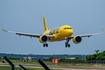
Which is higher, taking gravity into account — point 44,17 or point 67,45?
point 44,17

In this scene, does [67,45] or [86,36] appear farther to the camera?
[86,36]

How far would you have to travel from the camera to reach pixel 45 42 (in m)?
81.4

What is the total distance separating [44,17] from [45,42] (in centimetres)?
3968

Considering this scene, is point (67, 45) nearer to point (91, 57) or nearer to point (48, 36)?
point (48, 36)

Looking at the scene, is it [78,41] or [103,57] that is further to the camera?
[103,57]

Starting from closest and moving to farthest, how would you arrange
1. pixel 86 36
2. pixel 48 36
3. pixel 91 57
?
pixel 48 36
pixel 86 36
pixel 91 57

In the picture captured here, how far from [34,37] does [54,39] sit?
15.7m

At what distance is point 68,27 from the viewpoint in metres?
76.4

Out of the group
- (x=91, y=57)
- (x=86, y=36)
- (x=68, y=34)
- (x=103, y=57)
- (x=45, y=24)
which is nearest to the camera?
(x=68, y=34)

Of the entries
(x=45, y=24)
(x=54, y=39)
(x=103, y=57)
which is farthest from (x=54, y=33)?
(x=45, y=24)

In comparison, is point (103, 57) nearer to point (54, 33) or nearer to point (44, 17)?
point (54, 33)

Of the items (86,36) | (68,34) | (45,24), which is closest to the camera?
(68,34)

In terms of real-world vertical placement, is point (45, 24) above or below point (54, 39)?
above

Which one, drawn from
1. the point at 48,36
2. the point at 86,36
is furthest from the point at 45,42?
the point at 86,36
